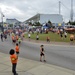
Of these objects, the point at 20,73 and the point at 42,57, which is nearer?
the point at 20,73

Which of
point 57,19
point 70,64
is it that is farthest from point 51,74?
point 57,19

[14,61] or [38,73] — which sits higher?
[14,61]

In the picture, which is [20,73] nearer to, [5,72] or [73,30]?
[5,72]

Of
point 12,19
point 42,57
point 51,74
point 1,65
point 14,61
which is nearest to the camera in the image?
point 14,61

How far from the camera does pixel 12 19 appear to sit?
130125 millimetres

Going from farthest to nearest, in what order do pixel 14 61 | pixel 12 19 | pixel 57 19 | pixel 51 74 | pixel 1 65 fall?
pixel 12 19 < pixel 57 19 < pixel 1 65 < pixel 51 74 < pixel 14 61

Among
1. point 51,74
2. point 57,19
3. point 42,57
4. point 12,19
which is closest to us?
point 51,74

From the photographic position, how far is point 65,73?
11500 millimetres

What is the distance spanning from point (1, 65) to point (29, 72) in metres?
2.64

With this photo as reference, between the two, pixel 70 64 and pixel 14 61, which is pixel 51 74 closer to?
pixel 14 61

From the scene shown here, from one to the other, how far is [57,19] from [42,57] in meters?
88.8

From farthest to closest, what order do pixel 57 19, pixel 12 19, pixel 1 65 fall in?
1. pixel 12 19
2. pixel 57 19
3. pixel 1 65

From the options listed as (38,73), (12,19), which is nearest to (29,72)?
(38,73)

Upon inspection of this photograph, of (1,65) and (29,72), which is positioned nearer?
(29,72)
